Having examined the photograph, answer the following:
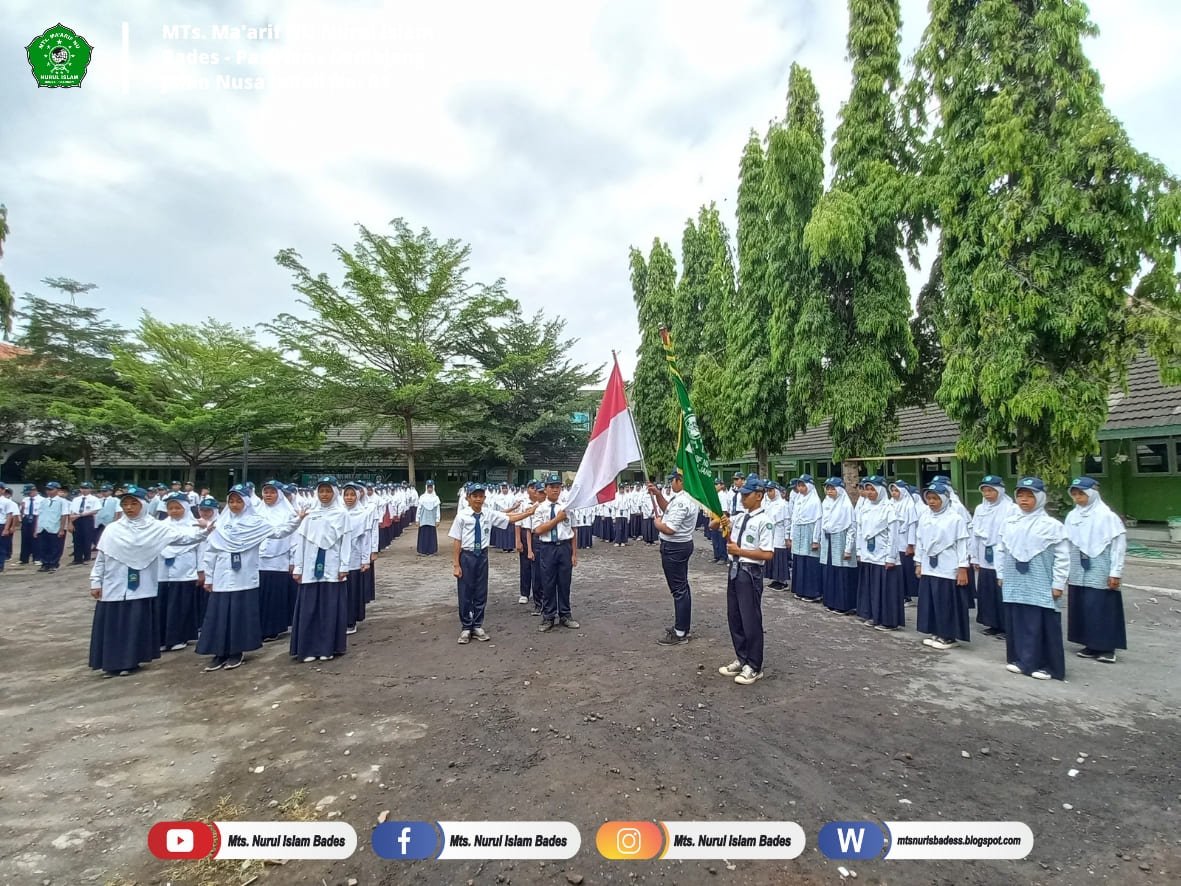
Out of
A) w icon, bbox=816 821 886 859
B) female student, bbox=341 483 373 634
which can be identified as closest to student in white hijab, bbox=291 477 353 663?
female student, bbox=341 483 373 634

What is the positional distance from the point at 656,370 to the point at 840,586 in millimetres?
16814

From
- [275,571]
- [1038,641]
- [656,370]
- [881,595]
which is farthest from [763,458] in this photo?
[275,571]

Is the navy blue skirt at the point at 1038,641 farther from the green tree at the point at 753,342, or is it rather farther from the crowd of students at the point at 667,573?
the green tree at the point at 753,342

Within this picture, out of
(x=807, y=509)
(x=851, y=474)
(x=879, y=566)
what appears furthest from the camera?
(x=851, y=474)

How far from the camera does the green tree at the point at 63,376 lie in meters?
24.9

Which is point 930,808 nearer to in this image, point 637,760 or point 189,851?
point 637,760

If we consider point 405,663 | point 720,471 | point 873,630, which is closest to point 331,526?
point 405,663

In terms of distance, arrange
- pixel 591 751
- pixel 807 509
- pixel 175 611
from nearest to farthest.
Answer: pixel 591 751
pixel 175 611
pixel 807 509

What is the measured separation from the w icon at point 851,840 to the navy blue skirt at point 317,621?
5.00m

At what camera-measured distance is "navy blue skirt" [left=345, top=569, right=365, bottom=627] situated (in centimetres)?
726

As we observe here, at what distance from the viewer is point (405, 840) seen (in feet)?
9.94

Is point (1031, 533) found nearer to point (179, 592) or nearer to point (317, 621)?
point (317, 621)

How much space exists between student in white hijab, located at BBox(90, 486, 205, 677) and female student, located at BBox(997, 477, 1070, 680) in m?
8.52

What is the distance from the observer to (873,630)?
7.44 m
